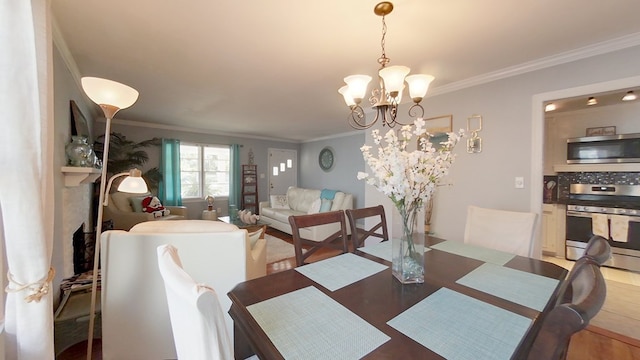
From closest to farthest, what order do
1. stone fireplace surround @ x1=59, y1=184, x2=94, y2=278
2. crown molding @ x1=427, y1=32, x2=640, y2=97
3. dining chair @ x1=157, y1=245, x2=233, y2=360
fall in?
dining chair @ x1=157, y1=245, x2=233, y2=360 → crown molding @ x1=427, y1=32, x2=640, y2=97 → stone fireplace surround @ x1=59, y1=184, x2=94, y2=278

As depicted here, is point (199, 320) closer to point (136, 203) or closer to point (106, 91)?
point (106, 91)

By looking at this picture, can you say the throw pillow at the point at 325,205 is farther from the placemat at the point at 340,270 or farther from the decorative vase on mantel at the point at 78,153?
the decorative vase on mantel at the point at 78,153

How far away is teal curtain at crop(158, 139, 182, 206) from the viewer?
5.11 meters

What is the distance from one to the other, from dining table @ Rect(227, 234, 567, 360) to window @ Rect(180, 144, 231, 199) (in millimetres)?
5277

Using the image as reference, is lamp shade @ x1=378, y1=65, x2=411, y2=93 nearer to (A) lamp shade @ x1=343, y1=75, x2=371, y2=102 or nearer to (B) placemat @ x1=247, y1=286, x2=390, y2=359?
(A) lamp shade @ x1=343, y1=75, x2=371, y2=102

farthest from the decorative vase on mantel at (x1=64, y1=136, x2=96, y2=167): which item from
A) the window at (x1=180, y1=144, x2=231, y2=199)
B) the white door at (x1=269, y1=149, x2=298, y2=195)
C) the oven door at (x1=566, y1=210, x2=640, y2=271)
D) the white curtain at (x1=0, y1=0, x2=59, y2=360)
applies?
the oven door at (x1=566, y1=210, x2=640, y2=271)

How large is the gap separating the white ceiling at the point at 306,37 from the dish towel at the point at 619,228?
235 centimetres

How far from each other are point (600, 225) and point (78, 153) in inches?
229

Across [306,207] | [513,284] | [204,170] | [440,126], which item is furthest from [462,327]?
[204,170]

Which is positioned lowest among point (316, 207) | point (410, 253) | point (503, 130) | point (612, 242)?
point (612, 242)

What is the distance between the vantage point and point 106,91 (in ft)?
4.59

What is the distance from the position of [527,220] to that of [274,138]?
597 cm

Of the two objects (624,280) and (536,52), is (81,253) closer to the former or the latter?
(536,52)

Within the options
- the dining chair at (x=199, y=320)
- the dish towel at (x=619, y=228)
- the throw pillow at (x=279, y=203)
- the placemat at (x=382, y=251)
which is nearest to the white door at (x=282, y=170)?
the throw pillow at (x=279, y=203)
